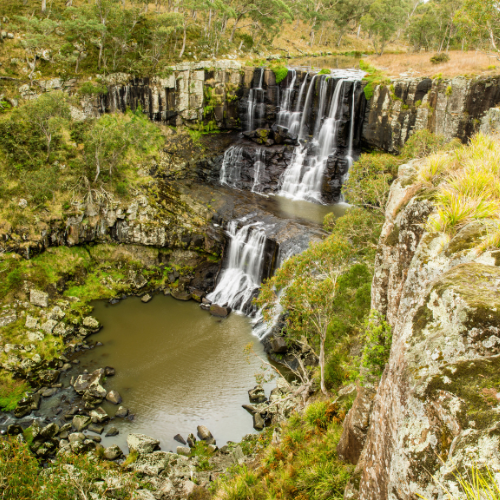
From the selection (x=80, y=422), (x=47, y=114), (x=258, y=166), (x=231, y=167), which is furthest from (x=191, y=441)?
(x=231, y=167)

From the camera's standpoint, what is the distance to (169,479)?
16.6 meters

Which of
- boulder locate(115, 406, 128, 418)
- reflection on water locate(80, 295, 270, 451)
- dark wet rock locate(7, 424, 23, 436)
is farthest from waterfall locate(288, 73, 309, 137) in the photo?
dark wet rock locate(7, 424, 23, 436)

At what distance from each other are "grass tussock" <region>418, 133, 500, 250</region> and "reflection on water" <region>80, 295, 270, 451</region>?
1737 centimetres

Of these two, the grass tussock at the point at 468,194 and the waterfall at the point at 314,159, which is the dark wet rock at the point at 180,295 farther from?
the grass tussock at the point at 468,194

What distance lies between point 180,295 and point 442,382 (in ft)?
94.8

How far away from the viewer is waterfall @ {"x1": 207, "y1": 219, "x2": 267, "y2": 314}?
31297mm

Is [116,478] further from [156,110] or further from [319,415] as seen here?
[156,110]

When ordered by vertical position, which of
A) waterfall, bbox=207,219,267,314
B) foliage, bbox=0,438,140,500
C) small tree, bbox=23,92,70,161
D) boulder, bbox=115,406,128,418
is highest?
small tree, bbox=23,92,70,161

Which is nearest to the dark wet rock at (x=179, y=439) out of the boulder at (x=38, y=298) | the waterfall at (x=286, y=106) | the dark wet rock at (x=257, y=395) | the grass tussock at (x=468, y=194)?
the dark wet rock at (x=257, y=395)

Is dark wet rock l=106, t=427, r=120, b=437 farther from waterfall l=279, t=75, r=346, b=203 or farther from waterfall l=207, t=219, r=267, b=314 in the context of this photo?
waterfall l=279, t=75, r=346, b=203

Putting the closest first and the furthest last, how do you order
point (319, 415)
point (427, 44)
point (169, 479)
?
point (319, 415)
point (169, 479)
point (427, 44)

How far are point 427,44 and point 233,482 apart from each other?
275 ft

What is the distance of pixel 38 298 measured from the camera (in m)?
28.7

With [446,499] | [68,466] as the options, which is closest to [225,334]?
[68,466]
